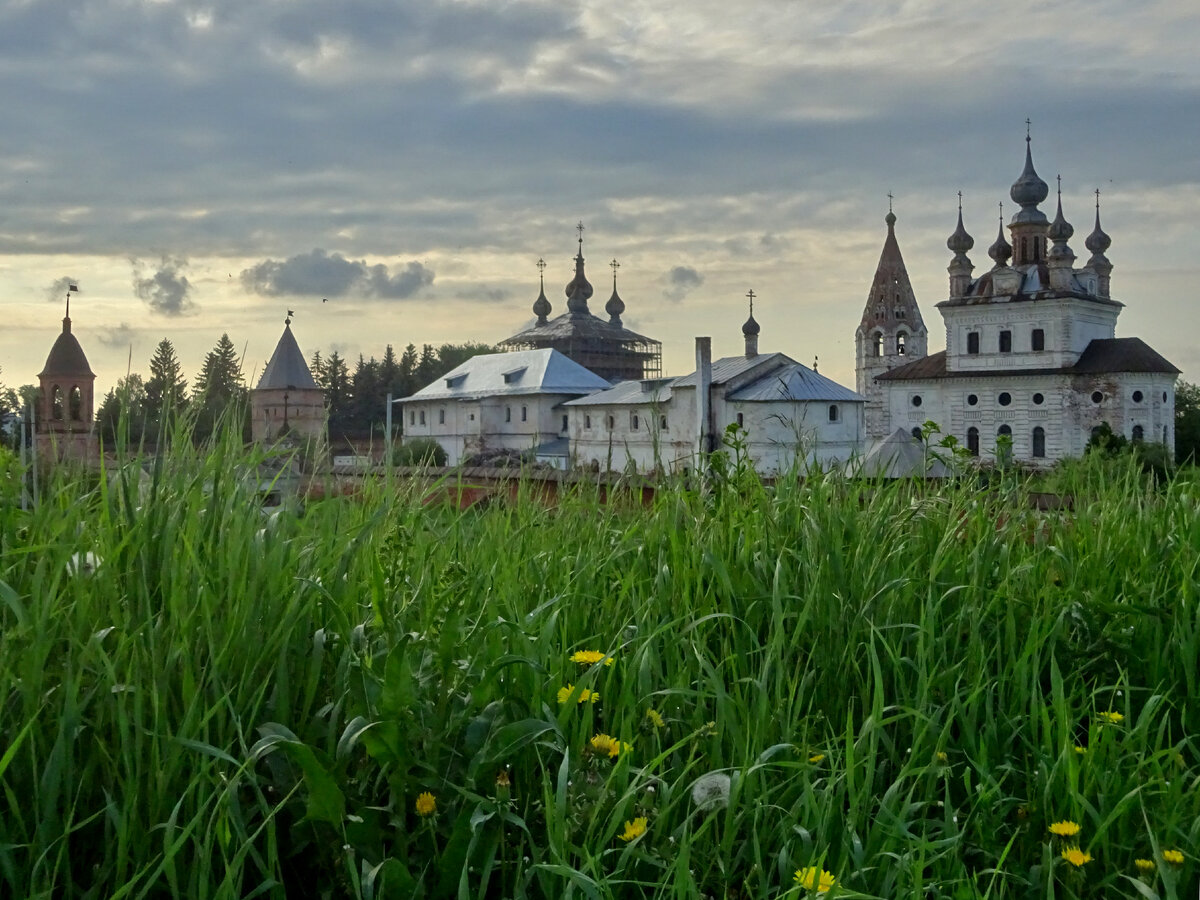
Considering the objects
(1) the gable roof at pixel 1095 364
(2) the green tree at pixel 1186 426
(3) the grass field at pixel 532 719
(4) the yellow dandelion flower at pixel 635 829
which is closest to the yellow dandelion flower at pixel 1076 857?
(3) the grass field at pixel 532 719

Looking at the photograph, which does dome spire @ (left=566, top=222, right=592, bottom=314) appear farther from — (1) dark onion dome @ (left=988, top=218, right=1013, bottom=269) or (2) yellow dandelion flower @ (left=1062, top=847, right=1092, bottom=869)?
(2) yellow dandelion flower @ (left=1062, top=847, right=1092, bottom=869)

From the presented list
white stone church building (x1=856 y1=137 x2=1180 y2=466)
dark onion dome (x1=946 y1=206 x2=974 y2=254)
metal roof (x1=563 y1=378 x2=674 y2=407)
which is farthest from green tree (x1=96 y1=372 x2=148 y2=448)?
dark onion dome (x1=946 y1=206 x2=974 y2=254)

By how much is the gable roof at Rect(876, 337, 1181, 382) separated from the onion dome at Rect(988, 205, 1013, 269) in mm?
5345

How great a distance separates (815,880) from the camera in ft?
5.91

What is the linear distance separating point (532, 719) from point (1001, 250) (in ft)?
194

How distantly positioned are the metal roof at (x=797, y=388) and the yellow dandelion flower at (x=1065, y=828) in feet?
136

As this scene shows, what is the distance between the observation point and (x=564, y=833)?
6.11ft

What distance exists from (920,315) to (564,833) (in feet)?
214

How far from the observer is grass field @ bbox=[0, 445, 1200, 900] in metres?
1.87

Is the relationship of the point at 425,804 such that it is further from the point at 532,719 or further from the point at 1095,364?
the point at 1095,364

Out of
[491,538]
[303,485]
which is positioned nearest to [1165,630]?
[491,538]

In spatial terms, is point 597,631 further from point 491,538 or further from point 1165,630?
point 1165,630

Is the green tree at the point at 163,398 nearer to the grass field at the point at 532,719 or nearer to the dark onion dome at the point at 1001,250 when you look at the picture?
the grass field at the point at 532,719

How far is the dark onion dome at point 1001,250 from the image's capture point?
186ft
